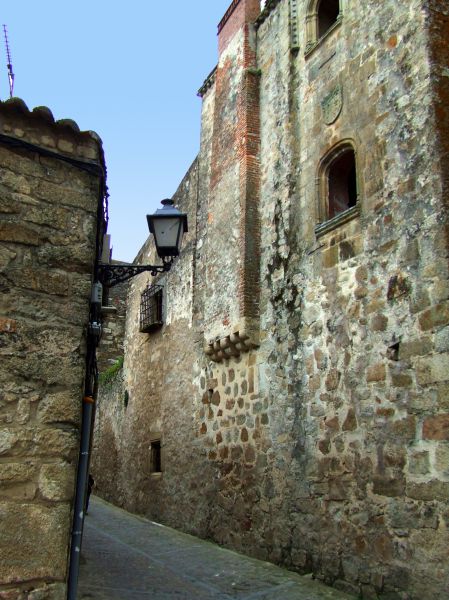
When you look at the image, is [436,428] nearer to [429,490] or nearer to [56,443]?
[429,490]

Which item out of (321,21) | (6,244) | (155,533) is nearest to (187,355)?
(155,533)

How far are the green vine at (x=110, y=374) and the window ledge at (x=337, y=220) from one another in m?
9.04

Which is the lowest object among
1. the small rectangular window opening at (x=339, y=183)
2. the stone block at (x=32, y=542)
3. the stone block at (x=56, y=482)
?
the stone block at (x=32, y=542)

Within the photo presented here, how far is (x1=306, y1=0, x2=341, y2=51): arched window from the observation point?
344 inches

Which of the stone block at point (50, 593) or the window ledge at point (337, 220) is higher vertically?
the window ledge at point (337, 220)

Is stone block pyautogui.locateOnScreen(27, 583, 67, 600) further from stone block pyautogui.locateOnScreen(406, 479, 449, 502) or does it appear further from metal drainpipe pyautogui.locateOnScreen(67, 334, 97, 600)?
stone block pyautogui.locateOnScreen(406, 479, 449, 502)

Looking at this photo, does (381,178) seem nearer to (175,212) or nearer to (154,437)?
(175,212)

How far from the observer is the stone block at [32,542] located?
11.2ft

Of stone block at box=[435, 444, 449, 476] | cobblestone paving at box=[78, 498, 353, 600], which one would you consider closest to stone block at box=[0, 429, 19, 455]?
cobblestone paving at box=[78, 498, 353, 600]

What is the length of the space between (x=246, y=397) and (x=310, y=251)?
7.93ft

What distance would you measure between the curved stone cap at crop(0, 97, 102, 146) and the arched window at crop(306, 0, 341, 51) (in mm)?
5373

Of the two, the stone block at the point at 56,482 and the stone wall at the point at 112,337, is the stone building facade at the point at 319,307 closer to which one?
the stone block at the point at 56,482

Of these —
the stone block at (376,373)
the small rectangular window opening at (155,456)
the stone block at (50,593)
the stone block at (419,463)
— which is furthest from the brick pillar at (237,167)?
the stone block at (50,593)

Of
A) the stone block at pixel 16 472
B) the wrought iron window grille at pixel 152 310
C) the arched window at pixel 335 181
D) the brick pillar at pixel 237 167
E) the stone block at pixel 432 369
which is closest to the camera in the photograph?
the stone block at pixel 16 472
